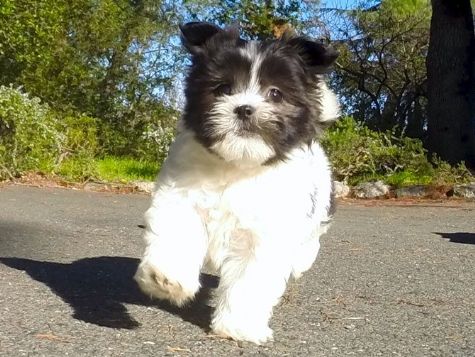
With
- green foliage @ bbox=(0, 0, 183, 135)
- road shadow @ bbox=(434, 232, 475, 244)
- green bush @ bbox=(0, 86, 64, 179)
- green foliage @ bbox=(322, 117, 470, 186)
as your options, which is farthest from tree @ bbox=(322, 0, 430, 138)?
road shadow @ bbox=(434, 232, 475, 244)

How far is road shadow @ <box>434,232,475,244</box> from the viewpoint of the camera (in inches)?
358

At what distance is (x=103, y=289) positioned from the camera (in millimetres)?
5141

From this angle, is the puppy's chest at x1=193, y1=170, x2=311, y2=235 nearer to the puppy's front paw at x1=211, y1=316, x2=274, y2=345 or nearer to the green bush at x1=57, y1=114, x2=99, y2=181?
the puppy's front paw at x1=211, y1=316, x2=274, y2=345

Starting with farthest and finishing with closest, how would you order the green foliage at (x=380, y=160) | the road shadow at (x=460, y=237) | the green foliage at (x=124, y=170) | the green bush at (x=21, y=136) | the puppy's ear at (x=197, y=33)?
the green foliage at (x=380, y=160) < the green foliage at (x=124, y=170) < the green bush at (x=21, y=136) < the road shadow at (x=460, y=237) < the puppy's ear at (x=197, y=33)

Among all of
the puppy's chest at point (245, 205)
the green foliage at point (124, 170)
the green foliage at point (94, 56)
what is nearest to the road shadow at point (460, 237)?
the puppy's chest at point (245, 205)

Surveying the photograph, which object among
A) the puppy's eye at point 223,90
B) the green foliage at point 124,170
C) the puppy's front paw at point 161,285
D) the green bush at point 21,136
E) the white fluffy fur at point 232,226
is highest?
the puppy's eye at point 223,90

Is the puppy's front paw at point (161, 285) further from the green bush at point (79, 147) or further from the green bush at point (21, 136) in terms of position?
the green bush at point (79, 147)

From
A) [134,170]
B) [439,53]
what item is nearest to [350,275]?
[134,170]

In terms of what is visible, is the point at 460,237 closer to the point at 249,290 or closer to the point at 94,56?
the point at 249,290

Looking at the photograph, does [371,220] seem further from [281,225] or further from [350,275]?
[281,225]

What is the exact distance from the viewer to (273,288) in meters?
4.14

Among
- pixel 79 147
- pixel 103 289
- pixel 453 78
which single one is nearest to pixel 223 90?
pixel 103 289

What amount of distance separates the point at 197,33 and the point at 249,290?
1346mm

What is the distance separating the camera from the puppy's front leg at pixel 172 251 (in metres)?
3.90
